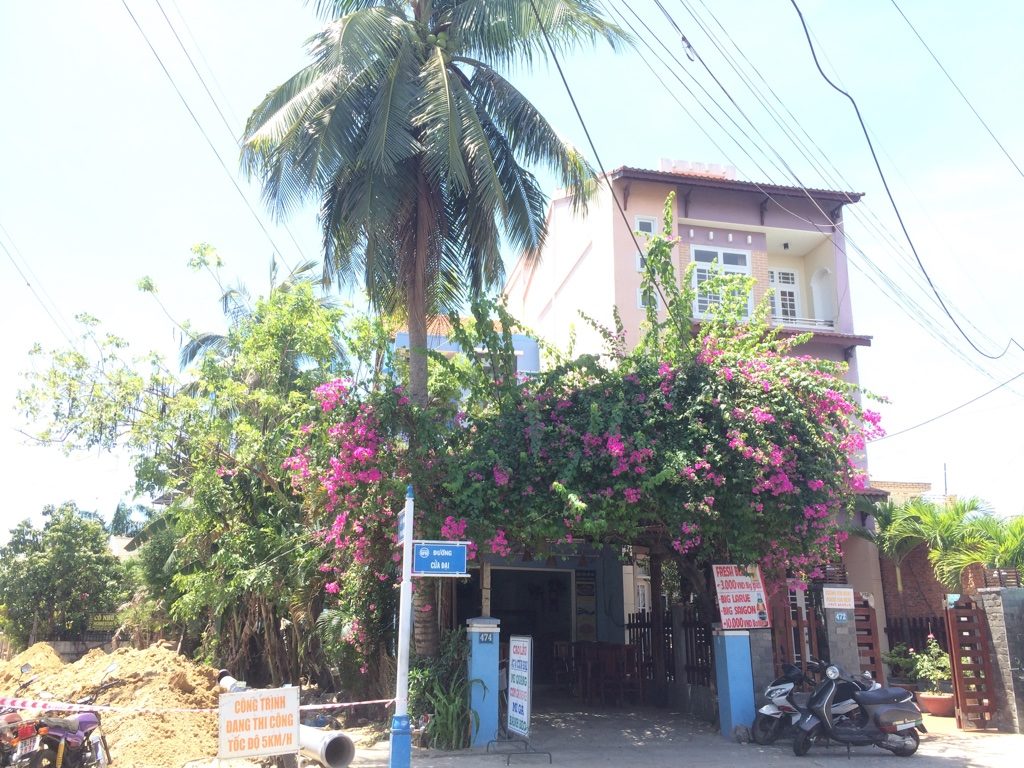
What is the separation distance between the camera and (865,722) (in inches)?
409

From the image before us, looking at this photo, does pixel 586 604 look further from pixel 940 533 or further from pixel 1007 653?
pixel 1007 653

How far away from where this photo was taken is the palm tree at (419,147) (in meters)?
11.9

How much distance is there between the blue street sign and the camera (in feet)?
28.1

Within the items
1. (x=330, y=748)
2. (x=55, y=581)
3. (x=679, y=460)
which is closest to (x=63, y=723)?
(x=330, y=748)

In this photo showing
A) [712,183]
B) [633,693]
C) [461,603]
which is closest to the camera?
[633,693]

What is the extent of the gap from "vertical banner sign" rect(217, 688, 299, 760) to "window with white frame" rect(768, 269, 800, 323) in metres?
20.3

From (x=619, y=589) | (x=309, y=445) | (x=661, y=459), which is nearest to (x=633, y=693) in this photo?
(x=619, y=589)

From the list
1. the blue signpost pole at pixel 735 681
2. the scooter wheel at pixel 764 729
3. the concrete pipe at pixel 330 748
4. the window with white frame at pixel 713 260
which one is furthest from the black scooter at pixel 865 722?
the window with white frame at pixel 713 260

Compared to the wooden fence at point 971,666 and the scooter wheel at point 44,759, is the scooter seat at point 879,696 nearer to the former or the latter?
the wooden fence at point 971,666

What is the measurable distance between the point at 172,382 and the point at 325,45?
23.6 ft

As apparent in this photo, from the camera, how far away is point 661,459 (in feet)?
35.6

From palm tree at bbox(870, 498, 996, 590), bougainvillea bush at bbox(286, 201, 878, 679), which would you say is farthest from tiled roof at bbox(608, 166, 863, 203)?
bougainvillea bush at bbox(286, 201, 878, 679)

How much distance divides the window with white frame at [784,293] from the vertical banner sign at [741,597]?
14353mm

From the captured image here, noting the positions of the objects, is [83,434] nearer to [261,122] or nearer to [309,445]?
[309,445]
